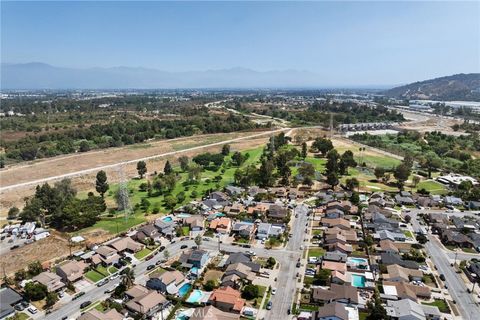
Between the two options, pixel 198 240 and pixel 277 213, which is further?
pixel 277 213

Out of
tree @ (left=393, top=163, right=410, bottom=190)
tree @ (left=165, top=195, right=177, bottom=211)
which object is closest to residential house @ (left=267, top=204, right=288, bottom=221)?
tree @ (left=165, top=195, right=177, bottom=211)

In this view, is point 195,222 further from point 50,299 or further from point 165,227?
point 50,299

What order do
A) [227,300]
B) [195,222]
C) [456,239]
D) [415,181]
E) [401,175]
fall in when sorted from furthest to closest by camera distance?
[415,181], [401,175], [195,222], [456,239], [227,300]

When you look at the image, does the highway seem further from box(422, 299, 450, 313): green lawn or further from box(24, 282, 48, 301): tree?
box(24, 282, 48, 301): tree

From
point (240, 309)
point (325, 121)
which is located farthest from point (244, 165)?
point (325, 121)

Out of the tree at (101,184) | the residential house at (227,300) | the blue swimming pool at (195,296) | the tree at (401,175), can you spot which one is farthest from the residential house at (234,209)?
the tree at (401,175)

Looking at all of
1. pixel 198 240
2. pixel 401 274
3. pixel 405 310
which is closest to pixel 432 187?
pixel 401 274
